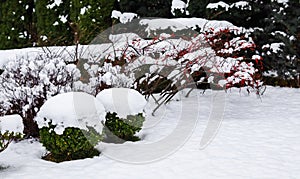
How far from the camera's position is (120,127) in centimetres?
530

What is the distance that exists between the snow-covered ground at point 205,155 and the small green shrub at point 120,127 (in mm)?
242

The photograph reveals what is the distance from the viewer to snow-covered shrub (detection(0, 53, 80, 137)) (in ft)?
17.7

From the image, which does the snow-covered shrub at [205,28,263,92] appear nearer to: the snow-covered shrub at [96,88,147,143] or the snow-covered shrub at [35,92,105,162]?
the snow-covered shrub at [96,88,147,143]

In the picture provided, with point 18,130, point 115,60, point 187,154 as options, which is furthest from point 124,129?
point 115,60

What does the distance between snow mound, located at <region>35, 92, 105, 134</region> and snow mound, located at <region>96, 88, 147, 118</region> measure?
12.8 inches

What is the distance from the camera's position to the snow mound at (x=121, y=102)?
5.16 metres

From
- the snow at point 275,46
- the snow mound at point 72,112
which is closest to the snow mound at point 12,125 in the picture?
the snow mound at point 72,112

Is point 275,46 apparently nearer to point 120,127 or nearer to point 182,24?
point 182,24

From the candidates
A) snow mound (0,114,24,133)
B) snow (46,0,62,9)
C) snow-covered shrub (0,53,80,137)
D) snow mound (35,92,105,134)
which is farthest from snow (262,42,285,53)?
snow mound (0,114,24,133)

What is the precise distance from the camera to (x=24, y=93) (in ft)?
17.7

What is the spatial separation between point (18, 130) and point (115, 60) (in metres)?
2.64

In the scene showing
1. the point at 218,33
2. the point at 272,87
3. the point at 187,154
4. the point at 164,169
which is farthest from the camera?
the point at 272,87

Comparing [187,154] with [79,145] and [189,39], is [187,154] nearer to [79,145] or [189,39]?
[79,145]

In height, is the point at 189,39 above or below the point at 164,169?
above
